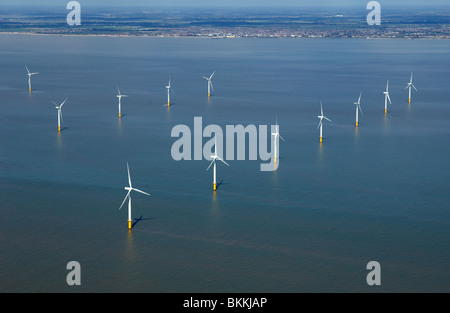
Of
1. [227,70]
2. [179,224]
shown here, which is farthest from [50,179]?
[227,70]

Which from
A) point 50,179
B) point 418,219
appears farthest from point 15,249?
point 418,219

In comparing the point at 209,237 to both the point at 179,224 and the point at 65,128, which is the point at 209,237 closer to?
the point at 179,224

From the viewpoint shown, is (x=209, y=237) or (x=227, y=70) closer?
(x=209, y=237)

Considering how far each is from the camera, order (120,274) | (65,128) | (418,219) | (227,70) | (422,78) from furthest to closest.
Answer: (227,70) → (422,78) → (65,128) → (418,219) → (120,274)

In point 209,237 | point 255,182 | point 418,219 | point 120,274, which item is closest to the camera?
point 120,274

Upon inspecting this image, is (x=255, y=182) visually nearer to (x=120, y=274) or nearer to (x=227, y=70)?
(x=120, y=274)

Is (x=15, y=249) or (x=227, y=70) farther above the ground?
(x=227, y=70)
